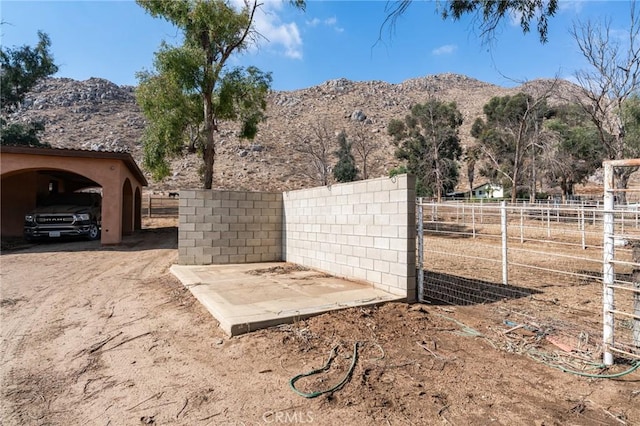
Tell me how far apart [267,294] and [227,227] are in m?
3.48

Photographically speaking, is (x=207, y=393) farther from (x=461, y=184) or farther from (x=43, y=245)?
(x=461, y=184)

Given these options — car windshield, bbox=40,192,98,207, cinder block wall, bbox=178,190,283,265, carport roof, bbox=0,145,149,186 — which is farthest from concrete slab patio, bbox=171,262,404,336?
car windshield, bbox=40,192,98,207

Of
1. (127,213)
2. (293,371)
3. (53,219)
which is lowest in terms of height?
(293,371)

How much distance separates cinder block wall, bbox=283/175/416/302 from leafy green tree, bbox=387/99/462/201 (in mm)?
24748

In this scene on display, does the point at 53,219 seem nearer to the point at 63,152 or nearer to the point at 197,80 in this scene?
the point at 63,152

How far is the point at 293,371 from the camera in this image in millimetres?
3141

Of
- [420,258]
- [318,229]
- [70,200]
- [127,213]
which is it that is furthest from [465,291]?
[127,213]

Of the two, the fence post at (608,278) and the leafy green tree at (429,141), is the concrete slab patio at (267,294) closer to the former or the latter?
the fence post at (608,278)

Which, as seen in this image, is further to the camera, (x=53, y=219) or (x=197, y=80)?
(x=197, y=80)

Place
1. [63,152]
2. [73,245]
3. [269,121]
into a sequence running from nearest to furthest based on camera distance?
[63,152] < [73,245] < [269,121]

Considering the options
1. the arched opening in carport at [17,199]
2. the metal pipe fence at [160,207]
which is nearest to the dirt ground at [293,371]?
the arched opening in carport at [17,199]

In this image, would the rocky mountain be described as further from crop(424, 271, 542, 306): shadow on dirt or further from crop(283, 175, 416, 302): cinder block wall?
crop(283, 175, 416, 302): cinder block wall

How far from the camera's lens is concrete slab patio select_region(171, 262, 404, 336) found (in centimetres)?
418

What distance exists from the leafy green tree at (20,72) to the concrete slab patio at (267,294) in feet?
71.7
